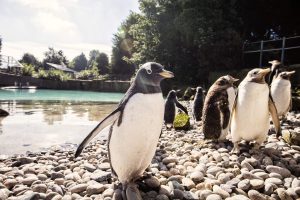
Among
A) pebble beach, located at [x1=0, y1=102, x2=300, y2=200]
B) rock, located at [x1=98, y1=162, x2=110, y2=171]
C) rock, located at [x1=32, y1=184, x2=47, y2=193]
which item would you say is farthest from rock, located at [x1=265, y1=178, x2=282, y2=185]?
rock, located at [x1=32, y1=184, x2=47, y2=193]

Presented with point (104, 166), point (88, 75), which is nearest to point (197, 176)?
point (104, 166)

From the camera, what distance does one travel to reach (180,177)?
121 inches

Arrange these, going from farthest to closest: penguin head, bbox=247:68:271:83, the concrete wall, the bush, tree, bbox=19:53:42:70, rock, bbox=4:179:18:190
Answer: tree, bbox=19:53:42:70 → the bush → the concrete wall → penguin head, bbox=247:68:271:83 → rock, bbox=4:179:18:190

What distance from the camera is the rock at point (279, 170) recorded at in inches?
124

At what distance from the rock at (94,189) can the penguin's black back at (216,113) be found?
2.42 meters

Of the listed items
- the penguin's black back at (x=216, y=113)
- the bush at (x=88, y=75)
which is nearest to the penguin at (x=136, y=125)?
the penguin's black back at (x=216, y=113)

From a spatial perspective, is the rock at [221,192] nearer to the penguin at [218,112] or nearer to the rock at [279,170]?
the rock at [279,170]

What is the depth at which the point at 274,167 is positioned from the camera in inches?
128

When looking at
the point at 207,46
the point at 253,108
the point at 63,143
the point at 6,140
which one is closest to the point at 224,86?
the point at 253,108

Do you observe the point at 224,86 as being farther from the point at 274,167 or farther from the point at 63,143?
the point at 63,143

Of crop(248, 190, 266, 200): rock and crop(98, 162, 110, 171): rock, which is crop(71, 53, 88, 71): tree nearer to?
crop(98, 162, 110, 171): rock

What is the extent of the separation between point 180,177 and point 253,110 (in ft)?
5.02

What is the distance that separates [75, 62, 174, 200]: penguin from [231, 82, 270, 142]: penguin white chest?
1654mm

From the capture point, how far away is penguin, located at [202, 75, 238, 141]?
4684 millimetres
